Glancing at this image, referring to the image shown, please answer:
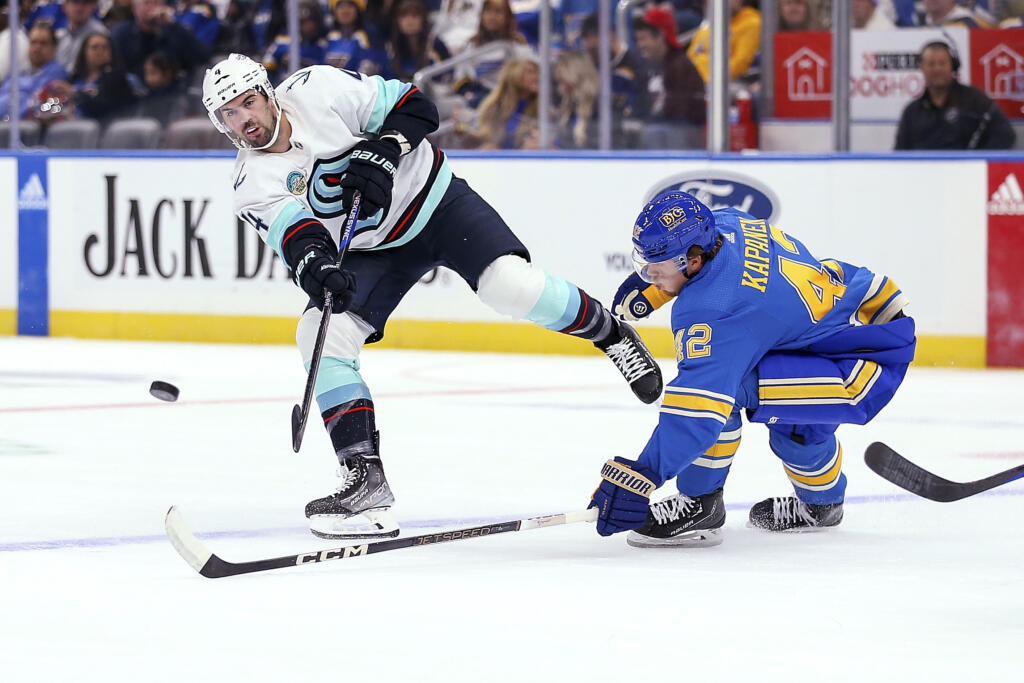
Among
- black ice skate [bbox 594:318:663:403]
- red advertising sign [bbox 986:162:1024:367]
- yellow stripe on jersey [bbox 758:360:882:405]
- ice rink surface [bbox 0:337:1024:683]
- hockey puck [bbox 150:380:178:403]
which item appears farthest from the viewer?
red advertising sign [bbox 986:162:1024:367]

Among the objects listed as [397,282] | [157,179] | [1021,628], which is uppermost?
[157,179]

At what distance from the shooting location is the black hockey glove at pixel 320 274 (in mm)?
3416

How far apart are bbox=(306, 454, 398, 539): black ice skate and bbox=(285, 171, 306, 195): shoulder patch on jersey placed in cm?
58

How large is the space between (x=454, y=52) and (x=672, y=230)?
14.6 ft

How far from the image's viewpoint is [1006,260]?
21.7ft

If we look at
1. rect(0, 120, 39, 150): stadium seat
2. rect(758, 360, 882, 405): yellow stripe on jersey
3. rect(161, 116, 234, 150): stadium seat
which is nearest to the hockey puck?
rect(758, 360, 882, 405): yellow stripe on jersey

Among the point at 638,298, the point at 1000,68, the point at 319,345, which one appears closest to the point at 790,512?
the point at 638,298

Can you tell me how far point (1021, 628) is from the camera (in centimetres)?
272

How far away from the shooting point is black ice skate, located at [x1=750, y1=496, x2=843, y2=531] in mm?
3617

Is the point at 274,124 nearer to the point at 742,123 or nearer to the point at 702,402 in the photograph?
the point at 702,402

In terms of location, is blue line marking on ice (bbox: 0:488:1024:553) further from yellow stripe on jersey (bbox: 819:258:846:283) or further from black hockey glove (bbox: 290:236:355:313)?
yellow stripe on jersey (bbox: 819:258:846:283)

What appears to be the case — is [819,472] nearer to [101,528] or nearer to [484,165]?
[101,528]

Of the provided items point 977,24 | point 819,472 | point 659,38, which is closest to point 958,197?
point 977,24

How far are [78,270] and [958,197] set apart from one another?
12.8ft
